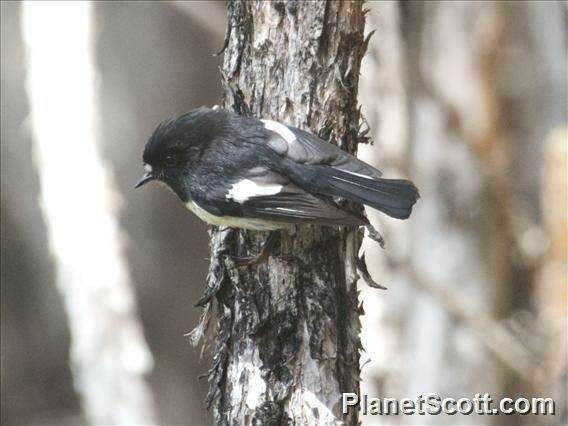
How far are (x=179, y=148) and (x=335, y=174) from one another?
26.9 inches

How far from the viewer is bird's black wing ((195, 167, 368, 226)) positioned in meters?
2.89

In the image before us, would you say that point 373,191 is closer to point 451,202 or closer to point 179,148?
point 179,148

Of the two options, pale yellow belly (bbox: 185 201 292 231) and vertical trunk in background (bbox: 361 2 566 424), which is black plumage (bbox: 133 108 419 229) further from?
vertical trunk in background (bbox: 361 2 566 424)

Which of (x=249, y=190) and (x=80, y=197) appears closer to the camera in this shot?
(x=249, y=190)

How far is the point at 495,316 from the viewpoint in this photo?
22.1 feet

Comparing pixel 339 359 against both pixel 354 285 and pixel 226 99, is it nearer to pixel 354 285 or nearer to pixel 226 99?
pixel 354 285

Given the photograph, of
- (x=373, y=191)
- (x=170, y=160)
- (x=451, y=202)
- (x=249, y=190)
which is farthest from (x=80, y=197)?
(x=451, y=202)

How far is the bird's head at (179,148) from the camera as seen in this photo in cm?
323

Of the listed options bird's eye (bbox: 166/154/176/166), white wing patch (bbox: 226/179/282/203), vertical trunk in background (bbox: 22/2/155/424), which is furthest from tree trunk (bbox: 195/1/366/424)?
vertical trunk in background (bbox: 22/2/155/424)

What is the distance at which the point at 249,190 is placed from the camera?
307 cm

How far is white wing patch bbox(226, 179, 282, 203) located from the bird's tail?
0.20 metres

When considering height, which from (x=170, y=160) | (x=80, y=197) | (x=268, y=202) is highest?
(x=170, y=160)

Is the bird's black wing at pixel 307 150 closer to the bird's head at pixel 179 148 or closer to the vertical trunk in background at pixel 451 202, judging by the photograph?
the bird's head at pixel 179 148

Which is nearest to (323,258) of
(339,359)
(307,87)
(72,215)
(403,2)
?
(339,359)
